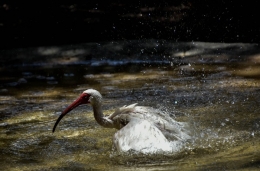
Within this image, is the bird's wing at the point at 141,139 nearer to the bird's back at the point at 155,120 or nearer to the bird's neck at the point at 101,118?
the bird's back at the point at 155,120

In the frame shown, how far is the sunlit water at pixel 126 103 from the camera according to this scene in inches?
188

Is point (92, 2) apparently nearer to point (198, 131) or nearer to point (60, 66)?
point (60, 66)

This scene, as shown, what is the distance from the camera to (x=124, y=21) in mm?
11562

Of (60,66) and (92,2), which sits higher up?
(92,2)

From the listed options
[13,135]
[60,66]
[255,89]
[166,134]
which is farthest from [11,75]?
[166,134]

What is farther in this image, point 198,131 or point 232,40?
point 232,40

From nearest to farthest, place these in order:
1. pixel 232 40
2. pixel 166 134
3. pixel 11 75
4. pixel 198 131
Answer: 1. pixel 166 134
2. pixel 198 131
3. pixel 11 75
4. pixel 232 40

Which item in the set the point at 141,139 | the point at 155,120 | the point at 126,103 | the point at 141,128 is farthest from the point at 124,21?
the point at 141,139

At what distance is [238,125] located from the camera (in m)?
5.59

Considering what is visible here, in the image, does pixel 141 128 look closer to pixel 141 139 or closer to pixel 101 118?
pixel 141 139

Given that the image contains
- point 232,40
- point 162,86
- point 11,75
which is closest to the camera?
point 162,86

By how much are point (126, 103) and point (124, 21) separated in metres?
5.00

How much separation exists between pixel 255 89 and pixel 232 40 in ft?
12.0

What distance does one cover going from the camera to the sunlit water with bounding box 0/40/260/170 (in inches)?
188
